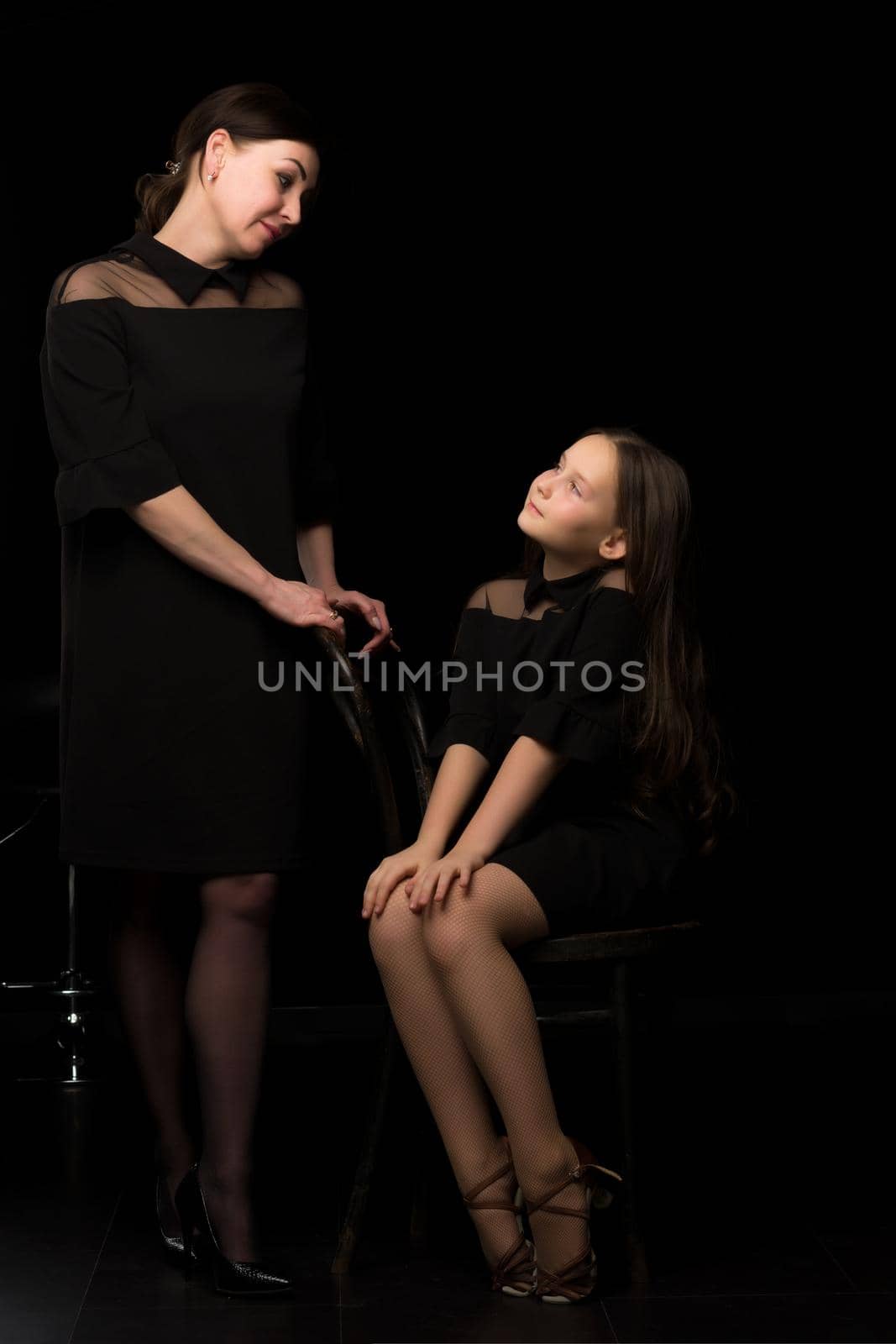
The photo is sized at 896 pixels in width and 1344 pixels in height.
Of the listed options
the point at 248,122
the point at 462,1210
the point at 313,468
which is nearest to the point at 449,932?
the point at 462,1210

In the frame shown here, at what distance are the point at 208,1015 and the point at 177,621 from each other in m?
0.57

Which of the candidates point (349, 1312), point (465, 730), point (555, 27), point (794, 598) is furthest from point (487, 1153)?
point (555, 27)

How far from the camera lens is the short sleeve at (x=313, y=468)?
2.82m

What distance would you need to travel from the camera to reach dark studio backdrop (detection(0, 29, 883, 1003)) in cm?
442

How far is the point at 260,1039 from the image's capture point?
2570mm

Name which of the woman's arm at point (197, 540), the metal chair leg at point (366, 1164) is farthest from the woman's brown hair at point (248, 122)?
the metal chair leg at point (366, 1164)

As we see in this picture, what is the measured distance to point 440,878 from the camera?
2443mm

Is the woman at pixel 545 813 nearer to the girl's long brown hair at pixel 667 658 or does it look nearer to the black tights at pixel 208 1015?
the girl's long brown hair at pixel 667 658

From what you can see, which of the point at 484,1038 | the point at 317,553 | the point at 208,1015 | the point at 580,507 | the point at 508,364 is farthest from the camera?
the point at 508,364

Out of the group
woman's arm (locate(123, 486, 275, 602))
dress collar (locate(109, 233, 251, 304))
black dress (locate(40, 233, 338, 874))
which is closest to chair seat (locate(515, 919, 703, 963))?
black dress (locate(40, 233, 338, 874))

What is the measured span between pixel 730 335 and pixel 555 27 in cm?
87

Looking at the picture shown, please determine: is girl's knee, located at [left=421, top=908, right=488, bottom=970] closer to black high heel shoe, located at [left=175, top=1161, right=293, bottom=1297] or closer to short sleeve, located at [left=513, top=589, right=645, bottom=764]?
short sleeve, located at [left=513, top=589, right=645, bottom=764]

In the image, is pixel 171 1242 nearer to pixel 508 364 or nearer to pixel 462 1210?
pixel 462 1210

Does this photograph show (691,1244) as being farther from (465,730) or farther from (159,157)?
(159,157)
